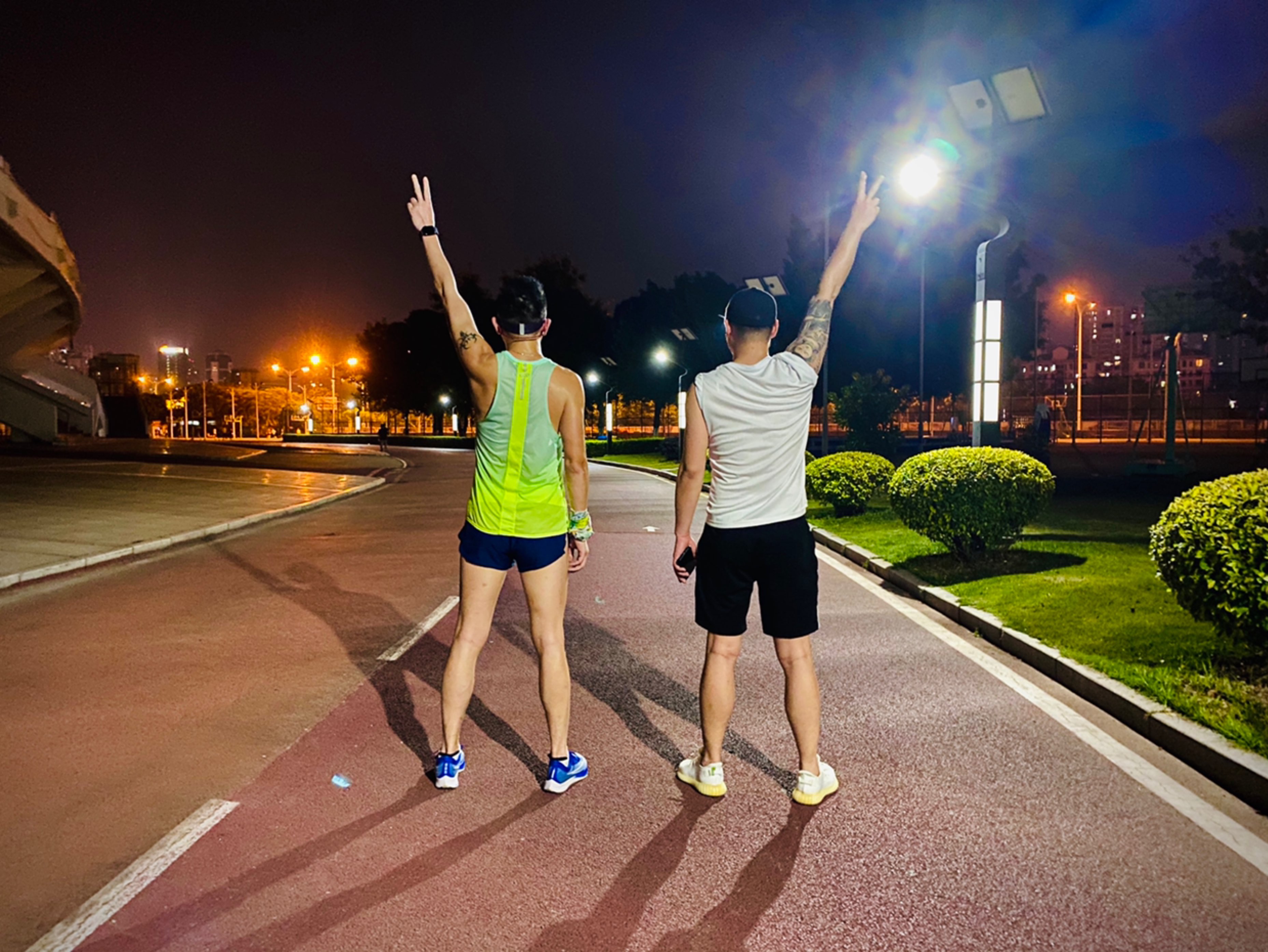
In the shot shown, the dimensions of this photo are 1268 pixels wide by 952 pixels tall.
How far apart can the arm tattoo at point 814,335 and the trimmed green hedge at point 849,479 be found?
424 inches

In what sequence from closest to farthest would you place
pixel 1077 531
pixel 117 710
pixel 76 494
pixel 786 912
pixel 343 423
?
pixel 786 912
pixel 117 710
pixel 1077 531
pixel 76 494
pixel 343 423

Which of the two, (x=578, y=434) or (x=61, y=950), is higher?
(x=578, y=434)

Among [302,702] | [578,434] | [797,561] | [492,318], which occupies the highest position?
[492,318]

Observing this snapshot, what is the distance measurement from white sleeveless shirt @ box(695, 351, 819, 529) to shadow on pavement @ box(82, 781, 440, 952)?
182 centimetres

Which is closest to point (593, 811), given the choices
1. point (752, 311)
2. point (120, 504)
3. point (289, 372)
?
point (752, 311)

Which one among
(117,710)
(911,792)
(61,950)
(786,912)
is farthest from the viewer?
(117,710)

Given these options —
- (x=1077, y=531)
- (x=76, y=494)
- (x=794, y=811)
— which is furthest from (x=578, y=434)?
(x=76, y=494)

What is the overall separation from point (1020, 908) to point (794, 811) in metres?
0.99

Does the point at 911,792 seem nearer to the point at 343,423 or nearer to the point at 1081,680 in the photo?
the point at 1081,680

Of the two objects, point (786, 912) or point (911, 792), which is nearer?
point (786, 912)

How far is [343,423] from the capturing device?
134 metres

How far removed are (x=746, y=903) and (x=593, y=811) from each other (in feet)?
3.06

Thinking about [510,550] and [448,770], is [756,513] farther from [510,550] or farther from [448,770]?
[448,770]

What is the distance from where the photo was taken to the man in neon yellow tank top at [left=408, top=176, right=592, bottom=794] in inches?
154
